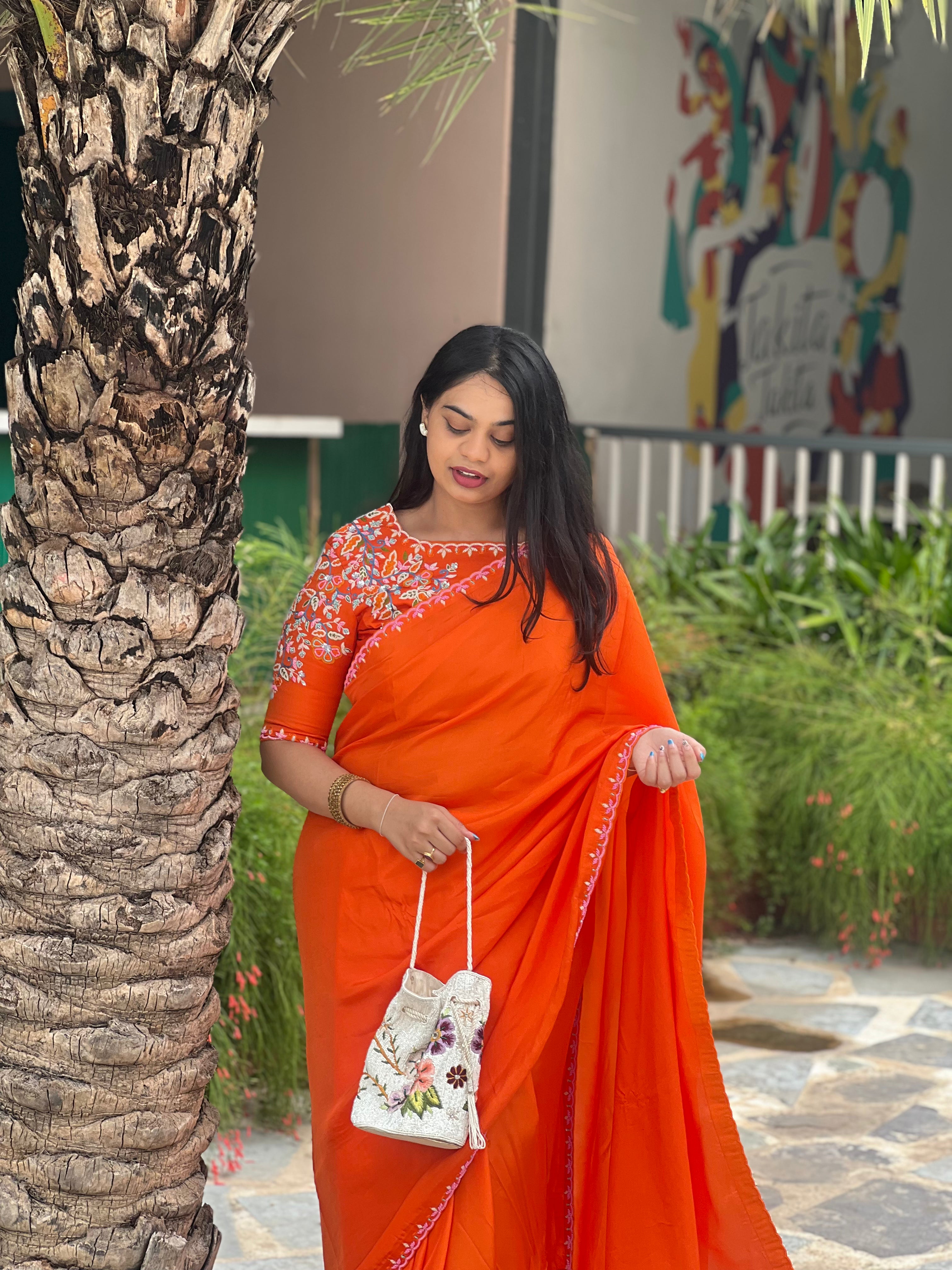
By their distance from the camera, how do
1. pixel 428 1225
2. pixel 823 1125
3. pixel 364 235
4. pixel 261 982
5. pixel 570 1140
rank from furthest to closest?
pixel 364 235, pixel 823 1125, pixel 261 982, pixel 570 1140, pixel 428 1225

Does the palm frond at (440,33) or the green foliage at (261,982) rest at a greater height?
the palm frond at (440,33)

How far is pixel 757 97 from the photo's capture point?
875cm

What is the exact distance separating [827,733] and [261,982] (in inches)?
94.4

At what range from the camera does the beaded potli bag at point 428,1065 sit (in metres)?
2.06

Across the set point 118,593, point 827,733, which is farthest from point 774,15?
point 118,593

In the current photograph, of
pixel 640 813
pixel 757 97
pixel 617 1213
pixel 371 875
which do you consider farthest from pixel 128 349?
pixel 757 97

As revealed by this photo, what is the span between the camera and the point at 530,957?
87.7 inches

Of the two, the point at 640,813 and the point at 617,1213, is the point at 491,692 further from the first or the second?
the point at 617,1213

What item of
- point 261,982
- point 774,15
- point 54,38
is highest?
point 774,15

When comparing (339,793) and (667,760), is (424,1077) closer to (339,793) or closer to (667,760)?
(339,793)

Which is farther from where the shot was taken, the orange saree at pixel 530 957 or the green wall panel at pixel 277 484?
the green wall panel at pixel 277 484

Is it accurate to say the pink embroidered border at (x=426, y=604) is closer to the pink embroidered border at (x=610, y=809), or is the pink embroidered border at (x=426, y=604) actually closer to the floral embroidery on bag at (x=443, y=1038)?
the pink embroidered border at (x=610, y=809)

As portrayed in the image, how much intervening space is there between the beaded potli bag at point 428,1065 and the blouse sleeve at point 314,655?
325mm

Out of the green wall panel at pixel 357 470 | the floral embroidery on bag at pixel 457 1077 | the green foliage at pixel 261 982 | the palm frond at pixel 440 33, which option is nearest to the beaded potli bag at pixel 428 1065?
the floral embroidery on bag at pixel 457 1077
